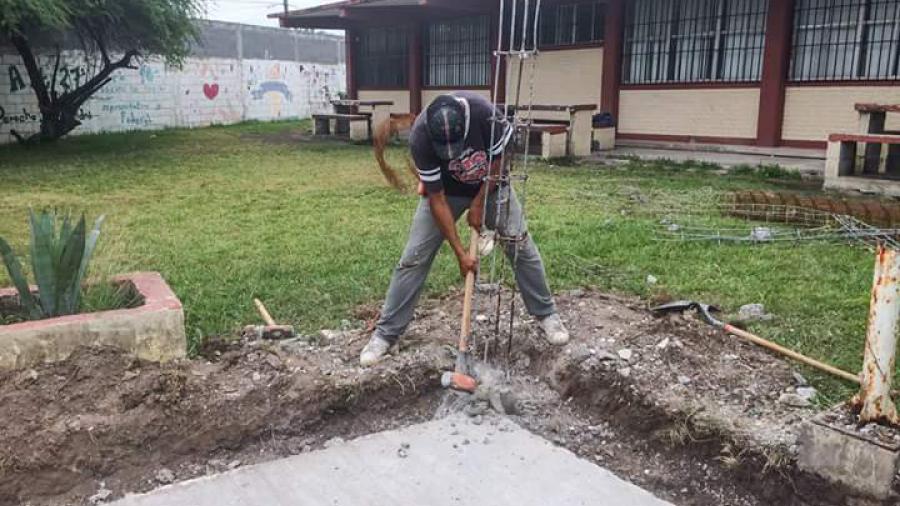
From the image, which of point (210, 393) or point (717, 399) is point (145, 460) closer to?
point (210, 393)

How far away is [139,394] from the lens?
11.6ft

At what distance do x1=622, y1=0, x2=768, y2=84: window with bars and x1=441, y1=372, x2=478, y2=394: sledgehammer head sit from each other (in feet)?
35.7

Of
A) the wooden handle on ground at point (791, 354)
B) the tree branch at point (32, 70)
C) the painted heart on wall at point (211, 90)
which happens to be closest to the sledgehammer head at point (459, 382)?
the wooden handle on ground at point (791, 354)

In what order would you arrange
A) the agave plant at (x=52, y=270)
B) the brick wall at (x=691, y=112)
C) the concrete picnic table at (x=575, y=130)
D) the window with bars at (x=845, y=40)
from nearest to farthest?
the agave plant at (x=52, y=270), the window with bars at (x=845, y=40), the brick wall at (x=691, y=112), the concrete picnic table at (x=575, y=130)

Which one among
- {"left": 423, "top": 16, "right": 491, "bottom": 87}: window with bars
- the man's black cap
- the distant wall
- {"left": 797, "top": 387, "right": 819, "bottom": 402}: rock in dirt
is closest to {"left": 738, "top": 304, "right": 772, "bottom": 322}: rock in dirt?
{"left": 797, "top": 387, "right": 819, "bottom": 402}: rock in dirt

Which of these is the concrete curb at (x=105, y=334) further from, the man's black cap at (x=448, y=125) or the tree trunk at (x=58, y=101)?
the tree trunk at (x=58, y=101)

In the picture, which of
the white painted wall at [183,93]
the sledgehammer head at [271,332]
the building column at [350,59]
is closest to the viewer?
the sledgehammer head at [271,332]

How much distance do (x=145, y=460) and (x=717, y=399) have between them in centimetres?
253

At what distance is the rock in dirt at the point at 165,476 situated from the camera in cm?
327

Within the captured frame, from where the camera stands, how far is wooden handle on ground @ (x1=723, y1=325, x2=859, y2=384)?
363 centimetres

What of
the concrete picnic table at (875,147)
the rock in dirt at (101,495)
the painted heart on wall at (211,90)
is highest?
the painted heart on wall at (211,90)

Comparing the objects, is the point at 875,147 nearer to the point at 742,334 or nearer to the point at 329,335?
the point at 742,334

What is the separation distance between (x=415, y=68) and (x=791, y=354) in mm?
16865

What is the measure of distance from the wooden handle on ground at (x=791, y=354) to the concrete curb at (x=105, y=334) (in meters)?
2.82
